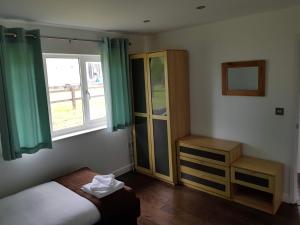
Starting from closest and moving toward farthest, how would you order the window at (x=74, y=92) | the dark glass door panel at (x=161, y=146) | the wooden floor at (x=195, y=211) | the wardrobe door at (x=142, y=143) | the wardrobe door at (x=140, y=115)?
the wooden floor at (x=195, y=211)
the window at (x=74, y=92)
the dark glass door panel at (x=161, y=146)
the wardrobe door at (x=140, y=115)
the wardrobe door at (x=142, y=143)

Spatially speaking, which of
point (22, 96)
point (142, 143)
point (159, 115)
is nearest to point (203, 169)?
point (159, 115)

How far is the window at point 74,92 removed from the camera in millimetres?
3164

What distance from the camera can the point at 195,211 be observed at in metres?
2.90

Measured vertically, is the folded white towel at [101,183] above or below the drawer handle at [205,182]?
above

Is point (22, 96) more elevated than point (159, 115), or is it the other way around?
point (22, 96)

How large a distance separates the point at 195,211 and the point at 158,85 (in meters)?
1.73

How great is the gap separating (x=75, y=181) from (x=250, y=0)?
2634 mm

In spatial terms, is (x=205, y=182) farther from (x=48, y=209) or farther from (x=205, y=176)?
(x=48, y=209)

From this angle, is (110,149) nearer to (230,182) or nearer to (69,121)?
(69,121)

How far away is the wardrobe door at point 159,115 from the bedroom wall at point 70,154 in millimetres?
601

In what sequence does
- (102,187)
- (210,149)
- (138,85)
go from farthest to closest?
(138,85) < (210,149) < (102,187)

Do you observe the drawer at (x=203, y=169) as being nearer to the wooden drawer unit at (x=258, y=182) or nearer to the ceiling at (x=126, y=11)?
the wooden drawer unit at (x=258, y=182)

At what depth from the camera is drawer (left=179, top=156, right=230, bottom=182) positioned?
309cm

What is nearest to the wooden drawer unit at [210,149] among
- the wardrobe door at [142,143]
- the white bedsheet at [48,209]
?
the wardrobe door at [142,143]
